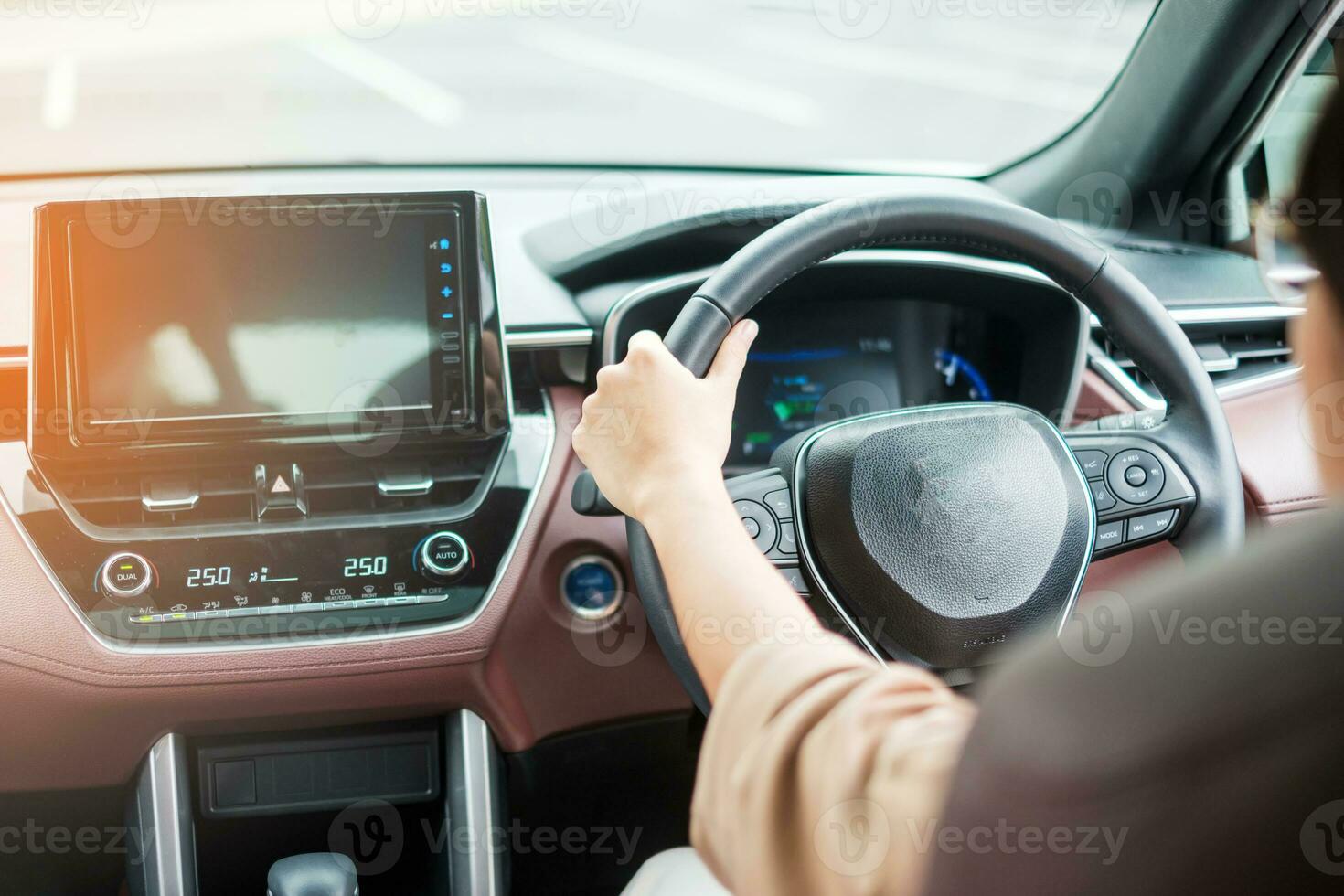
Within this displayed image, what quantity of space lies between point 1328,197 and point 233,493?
3.91ft

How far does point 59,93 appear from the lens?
3.09 meters

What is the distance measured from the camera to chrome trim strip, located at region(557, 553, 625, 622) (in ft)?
4.75

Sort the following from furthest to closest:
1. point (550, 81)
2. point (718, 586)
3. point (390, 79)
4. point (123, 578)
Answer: point (390, 79), point (550, 81), point (123, 578), point (718, 586)

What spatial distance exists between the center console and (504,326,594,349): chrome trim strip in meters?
0.07

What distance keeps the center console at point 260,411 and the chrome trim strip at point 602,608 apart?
0.30ft

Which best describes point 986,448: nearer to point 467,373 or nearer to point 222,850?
point 467,373

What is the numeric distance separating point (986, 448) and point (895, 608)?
202 millimetres

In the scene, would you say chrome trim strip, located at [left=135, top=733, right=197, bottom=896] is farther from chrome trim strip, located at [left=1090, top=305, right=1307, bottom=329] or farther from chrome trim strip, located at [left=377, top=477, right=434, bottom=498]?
chrome trim strip, located at [left=1090, top=305, right=1307, bottom=329]

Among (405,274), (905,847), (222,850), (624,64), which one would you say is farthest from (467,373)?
(624,64)

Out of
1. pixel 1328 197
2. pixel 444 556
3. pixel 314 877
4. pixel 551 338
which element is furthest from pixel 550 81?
pixel 1328 197

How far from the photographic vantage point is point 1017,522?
115 cm

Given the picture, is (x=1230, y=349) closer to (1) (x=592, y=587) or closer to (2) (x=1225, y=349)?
(2) (x=1225, y=349)

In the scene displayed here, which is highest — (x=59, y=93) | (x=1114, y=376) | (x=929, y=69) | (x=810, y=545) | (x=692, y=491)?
(x=929, y=69)

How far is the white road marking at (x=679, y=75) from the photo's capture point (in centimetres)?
446
